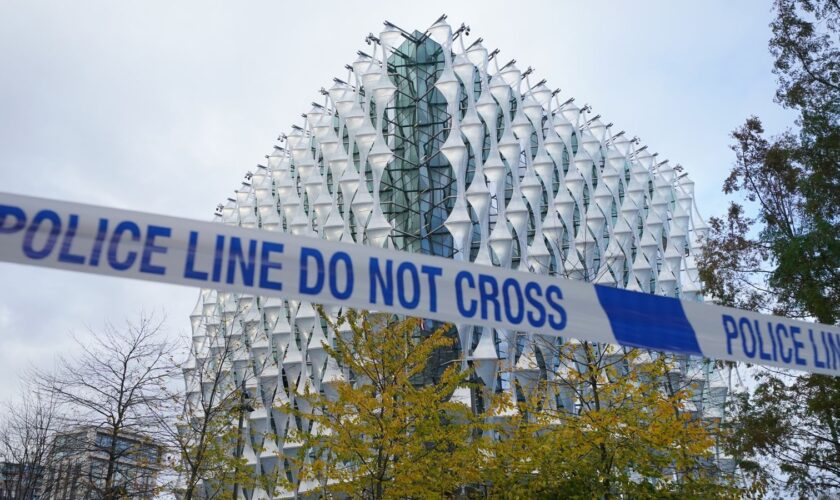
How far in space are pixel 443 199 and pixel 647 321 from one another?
3641cm

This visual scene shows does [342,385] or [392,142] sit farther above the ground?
[392,142]

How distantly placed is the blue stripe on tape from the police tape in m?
0.01

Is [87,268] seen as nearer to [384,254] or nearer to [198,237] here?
[198,237]

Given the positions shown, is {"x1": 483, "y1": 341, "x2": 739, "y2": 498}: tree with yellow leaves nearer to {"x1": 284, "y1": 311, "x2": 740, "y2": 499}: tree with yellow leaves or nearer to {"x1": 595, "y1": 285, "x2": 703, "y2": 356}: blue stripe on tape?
{"x1": 284, "y1": 311, "x2": 740, "y2": 499}: tree with yellow leaves

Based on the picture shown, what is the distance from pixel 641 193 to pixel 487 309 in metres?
49.7

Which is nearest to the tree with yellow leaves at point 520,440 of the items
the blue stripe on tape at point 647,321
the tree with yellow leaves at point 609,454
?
the tree with yellow leaves at point 609,454

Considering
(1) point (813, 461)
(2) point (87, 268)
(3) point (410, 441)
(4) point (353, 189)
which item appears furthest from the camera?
(4) point (353, 189)

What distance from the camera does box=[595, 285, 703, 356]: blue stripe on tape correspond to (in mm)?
8367

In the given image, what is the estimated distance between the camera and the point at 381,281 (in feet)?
24.5

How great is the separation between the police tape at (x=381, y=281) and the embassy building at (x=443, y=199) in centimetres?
2771

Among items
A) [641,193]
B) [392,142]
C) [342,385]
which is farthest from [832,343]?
[641,193]

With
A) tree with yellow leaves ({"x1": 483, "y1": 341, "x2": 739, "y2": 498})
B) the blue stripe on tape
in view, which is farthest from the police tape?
Answer: tree with yellow leaves ({"x1": 483, "y1": 341, "x2": 739, "y2": 498})

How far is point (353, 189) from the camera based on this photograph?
44188mm

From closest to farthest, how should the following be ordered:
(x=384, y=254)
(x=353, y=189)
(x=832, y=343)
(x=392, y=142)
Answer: (x=384, y=254)
(x=832, y=343)
(x=353, y=189)
(x=392, y=142)
